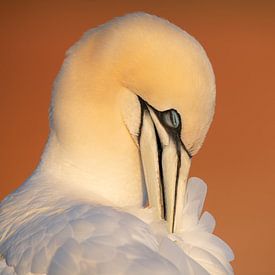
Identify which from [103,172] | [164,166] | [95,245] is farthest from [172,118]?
[95,245]

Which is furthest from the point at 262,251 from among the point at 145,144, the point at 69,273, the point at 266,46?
the point at 69,273

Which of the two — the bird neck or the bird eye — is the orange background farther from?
the bird eye

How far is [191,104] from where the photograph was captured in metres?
2.74

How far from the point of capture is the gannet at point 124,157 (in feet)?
8.40

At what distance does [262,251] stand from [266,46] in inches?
40.5

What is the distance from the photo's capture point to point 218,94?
5477mm

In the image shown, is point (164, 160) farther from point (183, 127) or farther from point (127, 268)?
point (127, 268)

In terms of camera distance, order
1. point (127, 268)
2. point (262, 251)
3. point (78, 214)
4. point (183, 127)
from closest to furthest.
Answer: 1. point (127, 268)
2. point (78, 214)
3. point (183, 127)
4. point (262, 251)

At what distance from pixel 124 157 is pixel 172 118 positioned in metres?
0.24

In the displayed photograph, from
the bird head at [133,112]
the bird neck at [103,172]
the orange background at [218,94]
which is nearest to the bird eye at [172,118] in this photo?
the bird head at [133,112]

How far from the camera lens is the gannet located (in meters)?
2.56

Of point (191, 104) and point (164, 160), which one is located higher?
point (191, 104)

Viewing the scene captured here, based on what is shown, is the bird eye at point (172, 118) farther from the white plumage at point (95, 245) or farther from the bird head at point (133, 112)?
the white plumage at point (95, 245)

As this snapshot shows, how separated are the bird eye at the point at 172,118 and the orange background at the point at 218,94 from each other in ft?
8.19
